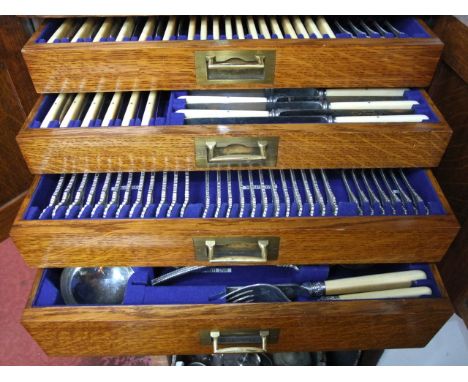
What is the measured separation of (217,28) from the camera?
22.3 inches

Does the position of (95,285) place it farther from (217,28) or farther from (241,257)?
(217,28)

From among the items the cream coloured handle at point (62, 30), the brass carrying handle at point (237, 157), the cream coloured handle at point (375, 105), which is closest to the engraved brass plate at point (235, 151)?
the brass carrying handle at point (237, 157)

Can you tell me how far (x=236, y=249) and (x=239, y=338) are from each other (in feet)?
0.44

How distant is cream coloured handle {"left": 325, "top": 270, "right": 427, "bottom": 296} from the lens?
61cm

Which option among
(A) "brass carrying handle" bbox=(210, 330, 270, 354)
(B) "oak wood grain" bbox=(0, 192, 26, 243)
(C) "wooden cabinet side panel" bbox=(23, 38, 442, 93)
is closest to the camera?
(C) "wooden cabinet side panel" bbox=(23, 38, 442, 93)

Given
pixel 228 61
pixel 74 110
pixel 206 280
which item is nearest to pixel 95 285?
pixel 206 280

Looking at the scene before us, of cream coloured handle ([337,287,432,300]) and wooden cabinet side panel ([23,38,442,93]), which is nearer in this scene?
wooden cabinet side panel ([23,38,442,93])

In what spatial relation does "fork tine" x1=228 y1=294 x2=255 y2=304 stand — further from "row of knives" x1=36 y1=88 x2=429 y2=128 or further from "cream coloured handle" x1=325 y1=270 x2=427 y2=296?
"row of knives" x1=36 y1=88 x2=429 y2=128

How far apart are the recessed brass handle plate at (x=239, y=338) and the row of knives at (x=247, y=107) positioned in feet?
0.88

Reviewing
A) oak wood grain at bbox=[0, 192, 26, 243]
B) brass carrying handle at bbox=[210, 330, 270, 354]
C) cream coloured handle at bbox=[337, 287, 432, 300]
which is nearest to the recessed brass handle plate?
brass carrying handle at bbox=[210, 330, 270, 354]

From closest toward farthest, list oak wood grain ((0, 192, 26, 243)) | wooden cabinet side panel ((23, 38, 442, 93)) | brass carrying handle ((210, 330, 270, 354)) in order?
wooden cabinet side panel ((23, 38, 442, 93)) → brass carrying handle ((210, 330, 270, 354)) → oak wood grain ((0, 192, 26, 243))

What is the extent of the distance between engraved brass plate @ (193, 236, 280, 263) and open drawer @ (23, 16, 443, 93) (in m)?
0.17

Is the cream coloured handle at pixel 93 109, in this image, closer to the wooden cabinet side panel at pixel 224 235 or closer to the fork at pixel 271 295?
the wooden cabinet side panel at pixel 224 235

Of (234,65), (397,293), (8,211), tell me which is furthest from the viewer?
(8,211)
